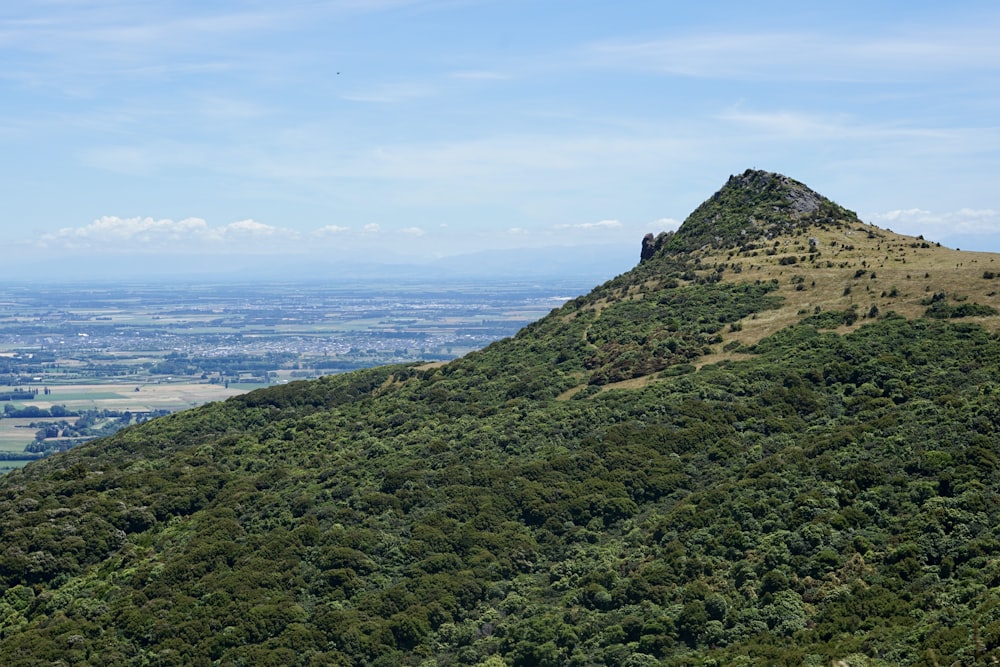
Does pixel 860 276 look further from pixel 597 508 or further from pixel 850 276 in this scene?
pixel 597 508

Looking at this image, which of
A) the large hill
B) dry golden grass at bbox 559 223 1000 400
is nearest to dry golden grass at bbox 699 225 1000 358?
dry golden grass at bbox 559 223 1000 400

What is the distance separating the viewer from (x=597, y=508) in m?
48.1

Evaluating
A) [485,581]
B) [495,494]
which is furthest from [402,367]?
[485,581]

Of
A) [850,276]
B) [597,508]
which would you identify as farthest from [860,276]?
[597,508]

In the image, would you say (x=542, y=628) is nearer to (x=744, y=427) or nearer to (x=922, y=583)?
(x=922, y=583)

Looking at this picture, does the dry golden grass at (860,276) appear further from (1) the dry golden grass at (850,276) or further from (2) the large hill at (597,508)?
(2) the large hill at (597,508)

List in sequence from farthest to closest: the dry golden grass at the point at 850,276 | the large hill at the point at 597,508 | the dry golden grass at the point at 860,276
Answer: the dry golden grass at the point at 860,276, the dry golden grass at the point at 850,276, the large hill at the point at 597,508

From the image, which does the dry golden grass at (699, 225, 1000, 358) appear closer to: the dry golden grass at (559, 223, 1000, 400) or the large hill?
the dry golden grass at (559, 223, 1000, 400)

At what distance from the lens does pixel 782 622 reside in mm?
34250

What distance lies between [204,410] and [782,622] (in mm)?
55877

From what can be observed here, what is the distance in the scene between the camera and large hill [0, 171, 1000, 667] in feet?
118

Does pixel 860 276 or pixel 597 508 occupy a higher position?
pixel 860 276

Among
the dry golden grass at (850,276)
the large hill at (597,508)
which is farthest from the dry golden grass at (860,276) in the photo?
the large hill at (597,508)

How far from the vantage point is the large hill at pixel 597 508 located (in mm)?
35969
